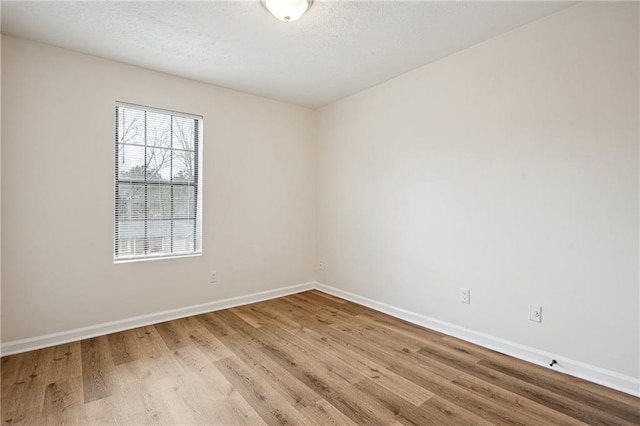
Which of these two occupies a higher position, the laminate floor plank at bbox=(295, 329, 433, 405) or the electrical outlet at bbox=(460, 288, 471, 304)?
the electrical outlet at bbox=(460, 288, 471, 304)

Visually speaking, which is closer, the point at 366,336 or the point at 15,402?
the point at 15,402

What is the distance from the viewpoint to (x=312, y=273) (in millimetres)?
4617

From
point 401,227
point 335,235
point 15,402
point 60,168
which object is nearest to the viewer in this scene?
point 15,402

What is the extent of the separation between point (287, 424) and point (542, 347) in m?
2.00

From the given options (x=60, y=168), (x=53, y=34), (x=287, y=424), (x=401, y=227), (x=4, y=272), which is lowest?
(x=287, y=424)

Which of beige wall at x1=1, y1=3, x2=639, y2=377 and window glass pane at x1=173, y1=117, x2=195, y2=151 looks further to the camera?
window glass pane at x1=173, y1=117, x2=195, y2=151

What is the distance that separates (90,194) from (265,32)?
2155mm

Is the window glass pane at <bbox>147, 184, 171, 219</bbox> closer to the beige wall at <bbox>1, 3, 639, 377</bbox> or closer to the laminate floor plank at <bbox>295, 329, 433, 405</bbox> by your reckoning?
the beige wall at <bbox>1, 3, 639, 377</bbox>

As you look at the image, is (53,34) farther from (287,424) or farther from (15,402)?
(287,424)

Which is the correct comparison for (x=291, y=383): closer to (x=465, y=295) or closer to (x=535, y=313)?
(x=465, y=295)

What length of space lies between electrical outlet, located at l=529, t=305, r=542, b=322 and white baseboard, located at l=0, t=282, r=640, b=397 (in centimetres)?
24

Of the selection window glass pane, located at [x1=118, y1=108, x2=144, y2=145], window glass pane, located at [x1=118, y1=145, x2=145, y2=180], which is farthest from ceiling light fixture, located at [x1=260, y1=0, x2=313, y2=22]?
window glass pane, located at [x1=118, y1=145, x2=145, y2=180]

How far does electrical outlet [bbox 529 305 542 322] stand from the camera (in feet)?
7.94

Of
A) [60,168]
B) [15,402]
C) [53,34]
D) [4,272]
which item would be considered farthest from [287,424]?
[53,34]
